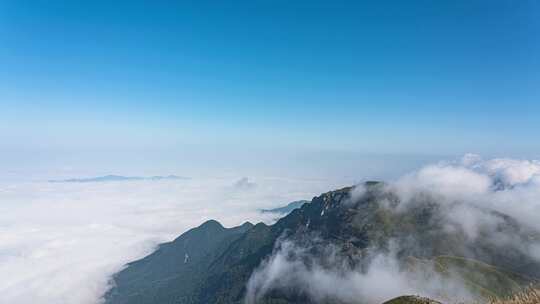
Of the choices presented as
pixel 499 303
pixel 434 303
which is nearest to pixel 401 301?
pixel 434 303

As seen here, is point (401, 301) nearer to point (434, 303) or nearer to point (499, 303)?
point (434, 303)

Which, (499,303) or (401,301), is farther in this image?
(401,301)

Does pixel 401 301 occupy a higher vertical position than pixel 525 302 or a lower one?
lower

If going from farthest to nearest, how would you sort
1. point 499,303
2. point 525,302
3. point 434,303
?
point 434,303 < point 499,303 < point 525,302

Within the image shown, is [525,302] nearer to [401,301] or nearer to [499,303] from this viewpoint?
[499,303]

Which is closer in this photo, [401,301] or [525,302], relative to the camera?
[525,302]

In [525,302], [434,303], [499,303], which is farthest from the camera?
[434,303]

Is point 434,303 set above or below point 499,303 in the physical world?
below

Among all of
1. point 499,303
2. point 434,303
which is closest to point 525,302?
point 499,303
